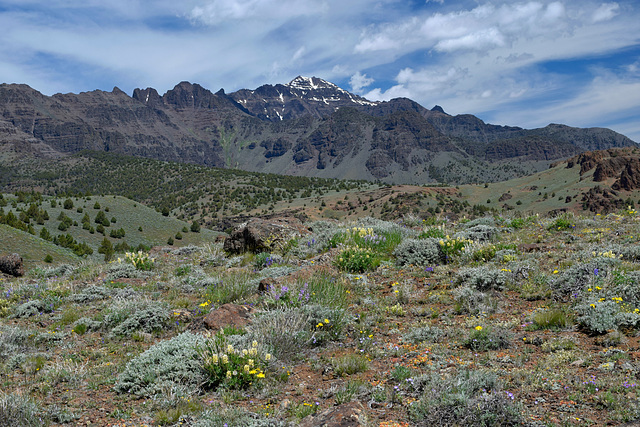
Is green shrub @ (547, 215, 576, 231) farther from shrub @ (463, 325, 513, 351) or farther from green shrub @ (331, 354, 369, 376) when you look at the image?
green shrub @ (331, 354, 369, 376)

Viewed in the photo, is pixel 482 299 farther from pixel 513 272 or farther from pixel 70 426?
pixel 70 426

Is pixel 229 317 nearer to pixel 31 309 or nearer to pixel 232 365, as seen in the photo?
pixel 232 365

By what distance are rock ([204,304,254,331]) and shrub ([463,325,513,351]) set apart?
3.17 m

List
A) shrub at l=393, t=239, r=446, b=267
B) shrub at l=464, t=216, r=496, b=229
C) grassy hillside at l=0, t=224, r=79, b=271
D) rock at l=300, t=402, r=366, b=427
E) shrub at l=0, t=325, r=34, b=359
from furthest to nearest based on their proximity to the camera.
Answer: grassy hillside at l=0, t=224, r=79, b=271 → shrub at l=464, t=216, r=496, b=229 → shrub at l=393, t=239, r=446, b=267 → shrub at l=0, t=325, r=34, b=359 → rock at l=300, t=402, r=366, b=427

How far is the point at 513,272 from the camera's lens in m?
6.85

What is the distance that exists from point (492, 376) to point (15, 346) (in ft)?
21.7

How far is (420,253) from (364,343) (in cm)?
400

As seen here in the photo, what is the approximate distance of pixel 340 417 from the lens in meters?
3.32

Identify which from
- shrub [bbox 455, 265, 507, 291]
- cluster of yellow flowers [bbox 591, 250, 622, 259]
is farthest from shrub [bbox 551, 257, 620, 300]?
shrub [bbox 455, 265, 507, 291]

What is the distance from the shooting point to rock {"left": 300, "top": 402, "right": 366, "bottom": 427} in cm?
325

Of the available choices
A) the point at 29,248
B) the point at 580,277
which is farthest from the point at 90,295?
the point at 29,248

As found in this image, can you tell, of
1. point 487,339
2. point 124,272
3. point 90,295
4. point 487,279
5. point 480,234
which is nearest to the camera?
point 487,339

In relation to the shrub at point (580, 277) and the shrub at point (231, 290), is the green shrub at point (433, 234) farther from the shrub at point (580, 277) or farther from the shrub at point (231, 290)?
the shrub at point (231, 290)

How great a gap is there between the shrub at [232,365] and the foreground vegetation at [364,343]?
0.08ft
